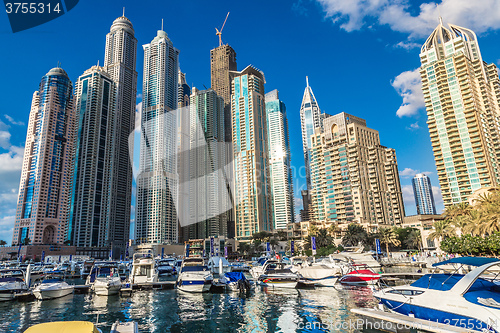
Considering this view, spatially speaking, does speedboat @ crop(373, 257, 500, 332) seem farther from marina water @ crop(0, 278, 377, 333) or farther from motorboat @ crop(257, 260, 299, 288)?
motorboat @ crop(257, 260, 299, 288)

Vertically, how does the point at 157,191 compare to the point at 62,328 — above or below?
above

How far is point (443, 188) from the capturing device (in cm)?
10612

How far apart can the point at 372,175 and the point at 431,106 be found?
3657cm

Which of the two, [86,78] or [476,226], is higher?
[86,78]

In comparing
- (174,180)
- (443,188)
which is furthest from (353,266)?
(174,180)

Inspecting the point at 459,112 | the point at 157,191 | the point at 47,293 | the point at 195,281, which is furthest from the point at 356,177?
the point at 47,293

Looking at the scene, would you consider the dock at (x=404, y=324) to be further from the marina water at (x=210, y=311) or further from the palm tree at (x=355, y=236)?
the palm tree at (x=355, y=236)

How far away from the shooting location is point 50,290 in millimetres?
27078

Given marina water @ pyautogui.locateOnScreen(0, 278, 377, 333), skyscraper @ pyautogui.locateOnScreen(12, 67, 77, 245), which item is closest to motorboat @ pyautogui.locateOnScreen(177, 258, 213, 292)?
marina water @ pyautogui.locateOnScreen(0, 278, 377, 333)

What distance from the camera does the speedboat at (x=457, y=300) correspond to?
1177 cm

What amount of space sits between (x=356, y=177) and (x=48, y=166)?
530 feet

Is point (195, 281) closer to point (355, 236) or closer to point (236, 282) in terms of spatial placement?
point (236, 282)

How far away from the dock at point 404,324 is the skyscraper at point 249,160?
153687 mm

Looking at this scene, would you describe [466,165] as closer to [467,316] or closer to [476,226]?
[476,226]
